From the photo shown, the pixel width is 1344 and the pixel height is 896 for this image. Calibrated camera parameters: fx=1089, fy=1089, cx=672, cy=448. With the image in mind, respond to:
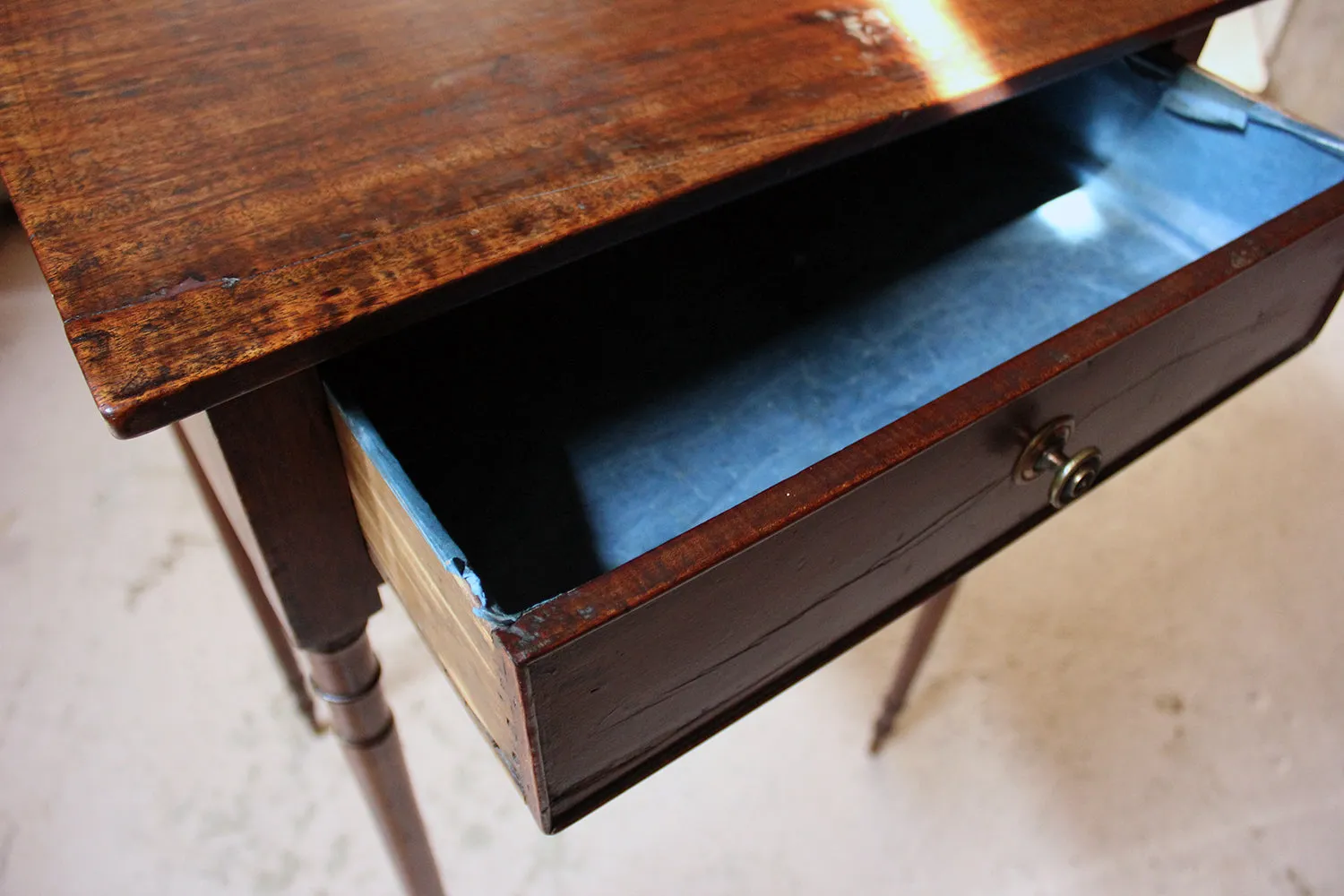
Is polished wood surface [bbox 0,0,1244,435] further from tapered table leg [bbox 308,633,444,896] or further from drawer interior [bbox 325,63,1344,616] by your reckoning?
tapered table leg [bbox 308,633,444,896]

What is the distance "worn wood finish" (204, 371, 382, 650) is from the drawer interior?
0.03m

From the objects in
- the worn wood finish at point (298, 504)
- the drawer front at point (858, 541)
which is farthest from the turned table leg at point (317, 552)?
the drawer front at point (858, 541)

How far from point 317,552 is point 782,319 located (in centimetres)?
31

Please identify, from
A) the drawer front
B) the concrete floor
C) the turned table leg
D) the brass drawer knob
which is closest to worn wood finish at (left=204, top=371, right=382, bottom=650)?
the turned table leg

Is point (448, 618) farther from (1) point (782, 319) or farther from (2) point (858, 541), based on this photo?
(1) point (782, 319)

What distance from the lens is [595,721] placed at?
1.37 feet

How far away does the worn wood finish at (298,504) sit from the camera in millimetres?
438

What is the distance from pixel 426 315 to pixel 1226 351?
44 cm

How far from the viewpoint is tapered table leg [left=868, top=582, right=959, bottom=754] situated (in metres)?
0.81

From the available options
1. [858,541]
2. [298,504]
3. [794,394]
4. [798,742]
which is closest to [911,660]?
[798,742]

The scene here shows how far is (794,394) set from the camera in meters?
0.63

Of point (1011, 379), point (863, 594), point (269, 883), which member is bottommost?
point (269, 883)

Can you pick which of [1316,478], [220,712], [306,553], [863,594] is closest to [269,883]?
[220,712]

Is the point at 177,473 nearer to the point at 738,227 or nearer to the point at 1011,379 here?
the point at 738,227
